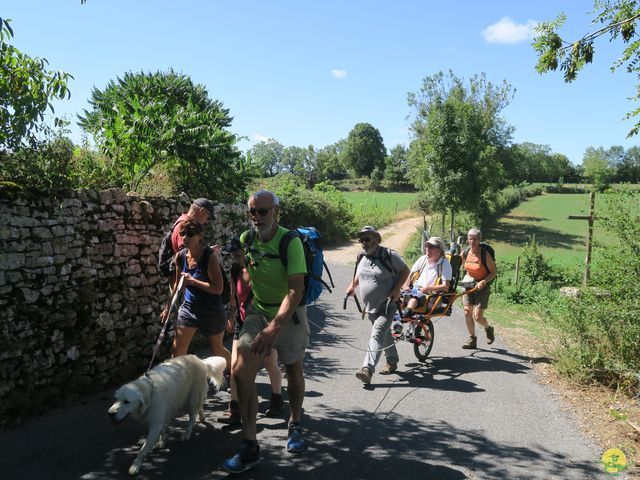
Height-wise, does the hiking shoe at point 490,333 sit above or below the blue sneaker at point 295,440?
below

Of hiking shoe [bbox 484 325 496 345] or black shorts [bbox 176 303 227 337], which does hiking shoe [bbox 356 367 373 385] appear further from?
hiking shoe [bbox 484 325 496 345]

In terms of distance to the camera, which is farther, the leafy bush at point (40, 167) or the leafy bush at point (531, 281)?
the leafy bush at point (531, 281)

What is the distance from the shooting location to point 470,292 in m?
7.87

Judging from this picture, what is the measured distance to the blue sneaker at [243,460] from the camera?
12.2 feet

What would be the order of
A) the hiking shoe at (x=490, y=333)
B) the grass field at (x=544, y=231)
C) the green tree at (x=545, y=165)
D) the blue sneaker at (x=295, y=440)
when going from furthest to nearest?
1. the green tree at (x=545, y=165)
2. the grass field at (x=544, y=231)
3. the hiking shoe at (x=490, y=333)
4. the blue sneaker at (x=295, y=440)

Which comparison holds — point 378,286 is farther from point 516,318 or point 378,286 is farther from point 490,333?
point 516,318

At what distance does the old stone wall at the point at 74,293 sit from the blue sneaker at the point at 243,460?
231 cm

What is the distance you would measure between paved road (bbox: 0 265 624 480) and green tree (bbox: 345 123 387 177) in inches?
3980

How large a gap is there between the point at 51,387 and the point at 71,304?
854 millimetres

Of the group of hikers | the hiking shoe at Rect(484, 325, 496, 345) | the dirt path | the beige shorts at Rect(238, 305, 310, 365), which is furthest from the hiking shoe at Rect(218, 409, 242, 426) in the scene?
the dirt path

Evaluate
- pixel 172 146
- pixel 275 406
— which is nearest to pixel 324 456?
pixel 275 406

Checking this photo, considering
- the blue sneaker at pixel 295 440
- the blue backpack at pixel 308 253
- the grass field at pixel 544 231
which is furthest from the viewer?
the grass field at pixel 544 231

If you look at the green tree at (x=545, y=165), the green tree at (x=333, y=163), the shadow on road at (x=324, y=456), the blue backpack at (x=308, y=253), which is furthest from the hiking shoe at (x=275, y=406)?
the green tree at (x=545, y=165)

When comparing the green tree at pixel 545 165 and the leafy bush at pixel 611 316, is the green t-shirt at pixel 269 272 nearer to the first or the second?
the leafy bush at pixel 611 316
